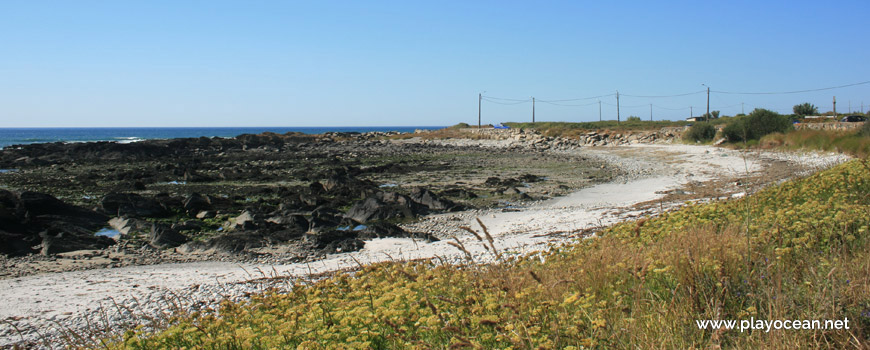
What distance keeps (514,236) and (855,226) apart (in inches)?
268

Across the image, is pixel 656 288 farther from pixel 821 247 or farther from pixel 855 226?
pixel 855 226

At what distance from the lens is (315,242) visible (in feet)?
41.1

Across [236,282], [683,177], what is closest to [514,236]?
[236,282]

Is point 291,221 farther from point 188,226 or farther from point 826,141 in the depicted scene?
point 826,141

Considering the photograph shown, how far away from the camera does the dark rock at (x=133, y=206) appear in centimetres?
1692

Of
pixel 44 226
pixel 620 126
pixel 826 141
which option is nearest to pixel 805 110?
pixel 620 126

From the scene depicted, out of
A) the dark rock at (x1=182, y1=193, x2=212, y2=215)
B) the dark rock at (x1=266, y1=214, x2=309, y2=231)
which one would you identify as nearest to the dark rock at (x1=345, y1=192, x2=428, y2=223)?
the dark rock at (x1=266, y1=214, x2=309, y2=231)

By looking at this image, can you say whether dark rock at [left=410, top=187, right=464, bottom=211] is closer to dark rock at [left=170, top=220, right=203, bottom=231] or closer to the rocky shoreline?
the rocky shoreline

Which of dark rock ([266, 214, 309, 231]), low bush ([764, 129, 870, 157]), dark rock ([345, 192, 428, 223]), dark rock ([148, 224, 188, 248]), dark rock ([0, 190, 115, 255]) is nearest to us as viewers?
dark rock ([0, 190, 115, 255])

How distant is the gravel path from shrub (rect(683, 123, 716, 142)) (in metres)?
24.2

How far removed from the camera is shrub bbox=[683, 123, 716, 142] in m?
42.1

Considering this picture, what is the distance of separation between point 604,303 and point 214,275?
7.76m

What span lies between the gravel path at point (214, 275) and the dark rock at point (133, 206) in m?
6.76

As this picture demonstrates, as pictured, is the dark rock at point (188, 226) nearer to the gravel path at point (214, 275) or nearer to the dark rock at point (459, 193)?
the gravel path at point (214, 275)
